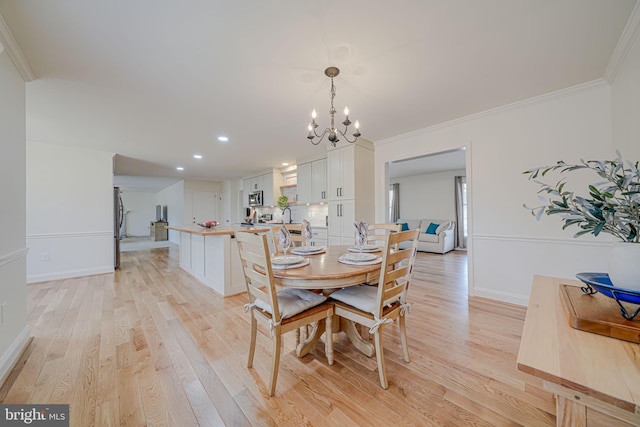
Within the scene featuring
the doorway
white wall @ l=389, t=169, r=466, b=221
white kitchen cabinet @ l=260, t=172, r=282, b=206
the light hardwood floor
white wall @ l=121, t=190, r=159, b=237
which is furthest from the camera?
white wall @ l=121, t=190, r=159, b=237

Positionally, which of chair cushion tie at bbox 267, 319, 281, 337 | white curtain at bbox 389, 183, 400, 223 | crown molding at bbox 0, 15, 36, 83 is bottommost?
chair cushion tie at bbox 267, 319, 281, 337

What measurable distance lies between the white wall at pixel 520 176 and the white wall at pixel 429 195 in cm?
444

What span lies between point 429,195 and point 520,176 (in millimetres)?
5027

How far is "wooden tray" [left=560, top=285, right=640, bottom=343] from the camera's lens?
0.76 meters

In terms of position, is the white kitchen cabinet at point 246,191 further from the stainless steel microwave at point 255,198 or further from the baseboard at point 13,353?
the baseboard at point 13,353

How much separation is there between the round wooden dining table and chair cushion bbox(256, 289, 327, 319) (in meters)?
0.17

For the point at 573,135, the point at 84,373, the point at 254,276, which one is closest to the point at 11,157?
the point at 84,373

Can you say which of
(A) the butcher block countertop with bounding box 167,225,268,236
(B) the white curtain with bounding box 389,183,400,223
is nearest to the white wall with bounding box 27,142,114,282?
(A) the butcher block countertop with bounding box 167,225,268,236

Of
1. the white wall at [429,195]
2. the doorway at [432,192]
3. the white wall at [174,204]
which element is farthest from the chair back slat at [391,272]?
the white wall at [174,204]

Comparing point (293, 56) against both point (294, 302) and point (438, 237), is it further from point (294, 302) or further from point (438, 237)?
point (438, 237)

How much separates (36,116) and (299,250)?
3.82m

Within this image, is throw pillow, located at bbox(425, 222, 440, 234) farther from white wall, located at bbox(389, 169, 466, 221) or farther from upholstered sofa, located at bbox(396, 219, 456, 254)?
white wall, located at bbox(389, 169, 466, 221)

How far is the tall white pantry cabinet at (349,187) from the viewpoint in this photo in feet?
13.3

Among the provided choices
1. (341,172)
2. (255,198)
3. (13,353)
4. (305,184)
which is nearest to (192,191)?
(255,198)
